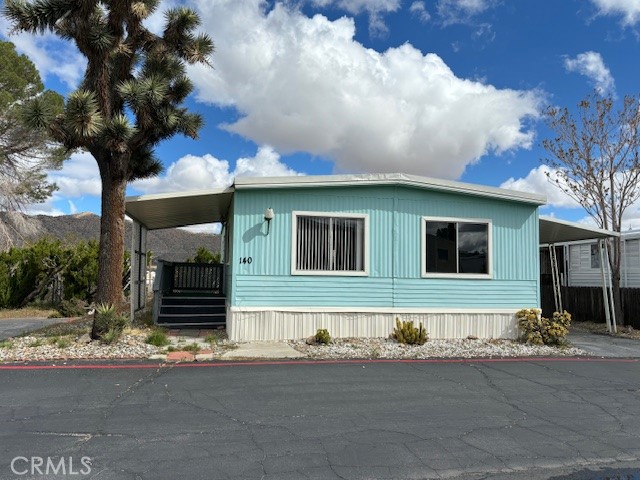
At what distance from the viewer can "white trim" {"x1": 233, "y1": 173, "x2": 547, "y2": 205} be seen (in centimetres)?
1029

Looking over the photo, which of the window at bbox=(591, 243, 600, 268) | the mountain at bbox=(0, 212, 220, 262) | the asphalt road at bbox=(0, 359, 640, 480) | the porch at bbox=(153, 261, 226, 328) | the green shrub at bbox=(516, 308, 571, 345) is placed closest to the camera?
the asphalt road at bbox=(0, 359, 640, 480)

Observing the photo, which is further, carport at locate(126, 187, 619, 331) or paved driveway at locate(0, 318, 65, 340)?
paved driveway at locate(0, 318, 65, 340)

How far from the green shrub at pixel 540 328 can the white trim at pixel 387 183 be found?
2607mm

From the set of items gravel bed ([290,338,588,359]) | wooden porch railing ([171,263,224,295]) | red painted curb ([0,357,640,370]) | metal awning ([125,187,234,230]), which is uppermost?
metal awning ([125,187,234,230])

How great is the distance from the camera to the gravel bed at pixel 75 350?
8188 mm

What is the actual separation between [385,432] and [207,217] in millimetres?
11502

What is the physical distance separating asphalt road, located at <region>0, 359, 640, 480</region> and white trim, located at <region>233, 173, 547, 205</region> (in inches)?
161

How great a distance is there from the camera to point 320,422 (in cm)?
511

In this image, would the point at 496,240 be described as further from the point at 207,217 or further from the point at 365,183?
the point at 207,217

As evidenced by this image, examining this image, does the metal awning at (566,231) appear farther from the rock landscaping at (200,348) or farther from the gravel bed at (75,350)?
the gravel bed at (75,350)

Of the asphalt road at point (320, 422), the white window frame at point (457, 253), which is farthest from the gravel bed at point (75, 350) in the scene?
the white window frame at point (457, 253)

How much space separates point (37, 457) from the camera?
4012 mm

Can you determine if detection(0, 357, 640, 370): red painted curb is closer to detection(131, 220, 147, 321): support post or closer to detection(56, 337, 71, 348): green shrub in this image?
detection(56, 337, 71, 348): green shrub

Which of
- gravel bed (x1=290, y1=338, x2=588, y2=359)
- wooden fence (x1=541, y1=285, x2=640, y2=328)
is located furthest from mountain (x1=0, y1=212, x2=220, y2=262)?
gravel bed (x1=290, y1=338, x2=588, y2=359)
